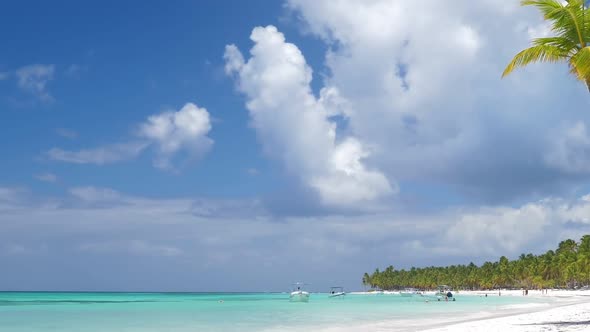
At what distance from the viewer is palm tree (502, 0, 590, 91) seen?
14.7 m

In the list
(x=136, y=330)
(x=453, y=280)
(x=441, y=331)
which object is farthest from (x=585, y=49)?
(x=453, y=280)

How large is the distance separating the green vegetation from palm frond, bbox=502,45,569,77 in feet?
337

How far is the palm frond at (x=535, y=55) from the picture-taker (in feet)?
48.2

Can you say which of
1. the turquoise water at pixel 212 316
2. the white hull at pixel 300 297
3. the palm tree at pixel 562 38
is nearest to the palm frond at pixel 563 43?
the palm tree at pixel 562 38

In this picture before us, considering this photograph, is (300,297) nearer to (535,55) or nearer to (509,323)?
(509,323)

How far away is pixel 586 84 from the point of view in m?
14.5

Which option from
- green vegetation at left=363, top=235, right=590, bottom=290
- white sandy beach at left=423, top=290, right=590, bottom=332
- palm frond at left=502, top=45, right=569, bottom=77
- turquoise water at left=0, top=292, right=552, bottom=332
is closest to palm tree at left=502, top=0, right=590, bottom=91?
palm frond at left=502, top=45, right=569, bottom=77

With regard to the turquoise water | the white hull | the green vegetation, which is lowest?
the turquoise water

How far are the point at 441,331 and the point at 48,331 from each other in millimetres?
22390

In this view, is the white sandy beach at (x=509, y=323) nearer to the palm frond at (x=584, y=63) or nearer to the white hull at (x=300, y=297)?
the palm frond at (x=584, y=63)

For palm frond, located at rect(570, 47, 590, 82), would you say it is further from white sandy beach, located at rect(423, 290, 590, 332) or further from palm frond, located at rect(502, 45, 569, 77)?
white sandy beach, located at rect(423, 290, 590, 332)

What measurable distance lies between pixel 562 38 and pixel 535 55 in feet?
4.19

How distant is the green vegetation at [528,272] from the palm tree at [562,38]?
102 meters

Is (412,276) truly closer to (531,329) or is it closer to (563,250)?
(563,250)
